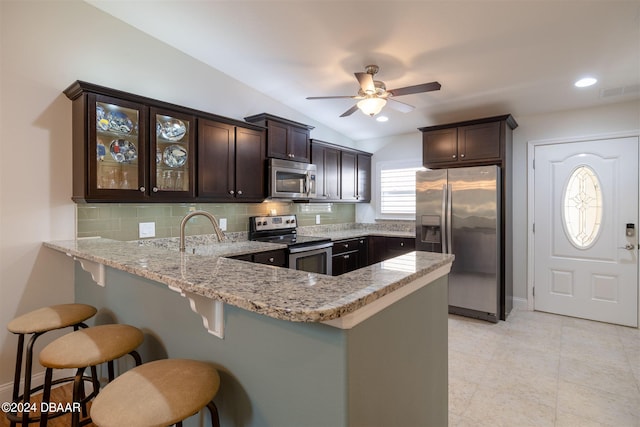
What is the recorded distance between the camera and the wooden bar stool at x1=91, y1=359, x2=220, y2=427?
37.4 inches

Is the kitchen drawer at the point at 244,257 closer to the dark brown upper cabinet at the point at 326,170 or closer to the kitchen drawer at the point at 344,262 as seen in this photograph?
the kitchen drawer at the point at 344,262

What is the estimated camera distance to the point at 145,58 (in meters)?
2.83

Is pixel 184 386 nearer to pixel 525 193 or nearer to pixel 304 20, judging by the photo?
pixel 304 20

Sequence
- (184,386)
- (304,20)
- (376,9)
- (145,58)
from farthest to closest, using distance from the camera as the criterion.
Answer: (145,58) → (304,20) → (376,9) → (184,386)

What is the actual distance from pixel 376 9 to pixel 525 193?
2964 millimetres

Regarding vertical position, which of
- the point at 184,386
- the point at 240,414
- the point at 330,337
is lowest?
the point at 240,414

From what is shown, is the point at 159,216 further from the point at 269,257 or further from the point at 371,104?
the point at 371,104

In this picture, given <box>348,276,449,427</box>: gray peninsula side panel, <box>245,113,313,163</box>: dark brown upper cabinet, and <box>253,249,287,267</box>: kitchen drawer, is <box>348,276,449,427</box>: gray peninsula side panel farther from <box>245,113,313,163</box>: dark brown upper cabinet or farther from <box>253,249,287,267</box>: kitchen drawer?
<box>245,113,313,163</box>: dark brown upper cabinet

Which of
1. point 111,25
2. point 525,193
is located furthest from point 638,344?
point 111,25

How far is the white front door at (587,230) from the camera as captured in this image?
3.35 meters

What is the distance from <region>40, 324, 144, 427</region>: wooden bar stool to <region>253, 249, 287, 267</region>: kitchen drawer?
1424mm

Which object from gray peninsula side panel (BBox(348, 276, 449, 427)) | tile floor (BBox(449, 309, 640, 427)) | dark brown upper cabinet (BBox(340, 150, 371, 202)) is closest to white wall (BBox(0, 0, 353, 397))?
gray peninsula side panel (BBox(348, 276, 449, 427))

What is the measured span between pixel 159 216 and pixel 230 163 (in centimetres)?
82

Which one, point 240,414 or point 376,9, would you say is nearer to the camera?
point 240,414
